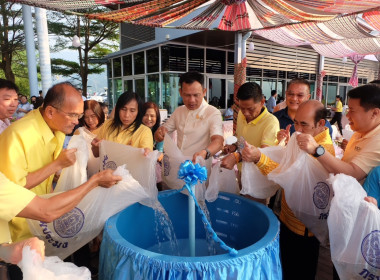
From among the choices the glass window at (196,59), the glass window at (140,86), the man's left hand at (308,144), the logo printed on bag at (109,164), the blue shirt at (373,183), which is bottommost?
the logo printed on bag at (109,164)

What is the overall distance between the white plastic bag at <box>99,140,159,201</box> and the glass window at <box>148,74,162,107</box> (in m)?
8.69

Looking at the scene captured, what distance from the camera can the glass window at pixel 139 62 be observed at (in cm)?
1138

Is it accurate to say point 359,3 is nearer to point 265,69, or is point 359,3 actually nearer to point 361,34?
point 361,34

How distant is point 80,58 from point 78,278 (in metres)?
17.4

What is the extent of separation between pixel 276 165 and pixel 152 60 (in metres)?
9.67

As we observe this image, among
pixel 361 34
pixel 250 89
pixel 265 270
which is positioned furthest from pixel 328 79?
pixel 265 270

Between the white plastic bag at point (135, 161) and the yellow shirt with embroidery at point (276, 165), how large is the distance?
69cm

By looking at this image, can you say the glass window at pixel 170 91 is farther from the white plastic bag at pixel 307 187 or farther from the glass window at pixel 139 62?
the white plastic bag at pixel 307 187

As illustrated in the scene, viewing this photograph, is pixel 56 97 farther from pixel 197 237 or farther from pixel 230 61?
pixel 230 61

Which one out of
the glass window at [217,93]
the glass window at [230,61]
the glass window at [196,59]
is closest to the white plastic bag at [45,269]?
the glass window at [196,59]

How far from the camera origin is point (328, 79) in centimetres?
1505

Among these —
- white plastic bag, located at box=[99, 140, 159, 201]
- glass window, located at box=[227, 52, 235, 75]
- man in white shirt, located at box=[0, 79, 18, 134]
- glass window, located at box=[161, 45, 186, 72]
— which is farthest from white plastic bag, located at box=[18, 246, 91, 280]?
glass window, located at box=[227, 52, 235, 75]

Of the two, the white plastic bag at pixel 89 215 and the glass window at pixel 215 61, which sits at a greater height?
the glass window at pixel 215 61

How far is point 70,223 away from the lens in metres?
1.52
